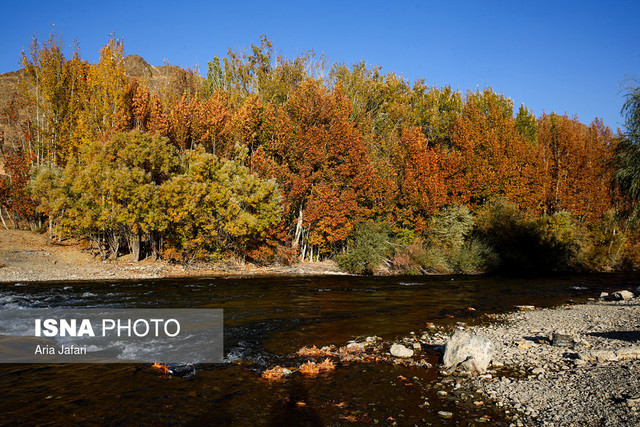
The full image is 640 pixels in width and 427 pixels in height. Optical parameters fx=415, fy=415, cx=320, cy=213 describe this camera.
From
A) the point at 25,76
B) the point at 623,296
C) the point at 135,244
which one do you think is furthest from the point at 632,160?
the point at 25,76

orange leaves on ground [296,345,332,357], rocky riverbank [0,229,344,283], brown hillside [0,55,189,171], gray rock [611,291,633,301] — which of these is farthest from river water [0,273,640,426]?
brown hillside [0,55,189,171]

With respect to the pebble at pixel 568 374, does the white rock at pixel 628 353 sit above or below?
above

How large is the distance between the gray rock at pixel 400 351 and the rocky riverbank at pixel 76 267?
897 inches

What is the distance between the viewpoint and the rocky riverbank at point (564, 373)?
8023 mm

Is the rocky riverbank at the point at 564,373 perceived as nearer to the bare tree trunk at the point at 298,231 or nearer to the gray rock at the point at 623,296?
the gray rock at the point at 623,296

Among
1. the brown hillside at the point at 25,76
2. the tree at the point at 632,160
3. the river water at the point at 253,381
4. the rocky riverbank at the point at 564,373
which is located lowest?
the river water at the point at 253,381

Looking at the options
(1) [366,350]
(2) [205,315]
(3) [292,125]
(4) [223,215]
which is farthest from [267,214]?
(1) [366,350]

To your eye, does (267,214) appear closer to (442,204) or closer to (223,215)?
(223,215)

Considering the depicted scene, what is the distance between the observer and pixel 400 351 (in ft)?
41.0

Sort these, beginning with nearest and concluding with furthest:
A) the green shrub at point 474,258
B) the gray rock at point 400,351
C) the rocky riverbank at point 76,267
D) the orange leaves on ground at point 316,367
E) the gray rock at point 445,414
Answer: the gray rock at point 445,414, the orange leaves on ground at point 316,367, the gray rock at point 400,351, the rocky riverbank at point 76,267, the green shrub at point 474,258

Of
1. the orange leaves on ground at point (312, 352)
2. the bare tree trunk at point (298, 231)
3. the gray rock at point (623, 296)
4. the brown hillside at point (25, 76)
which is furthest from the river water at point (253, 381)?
the brown hillside at point (25, 76)

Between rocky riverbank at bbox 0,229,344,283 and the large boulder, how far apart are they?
80.7 ft

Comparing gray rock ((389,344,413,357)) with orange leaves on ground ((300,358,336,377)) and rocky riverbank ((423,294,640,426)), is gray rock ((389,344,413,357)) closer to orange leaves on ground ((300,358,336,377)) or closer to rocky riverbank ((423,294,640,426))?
rocky riverbank ((423,294,640,426))

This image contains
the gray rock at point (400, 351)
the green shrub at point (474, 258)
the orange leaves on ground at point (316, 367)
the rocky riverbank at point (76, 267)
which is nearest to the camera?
the orange leaves on ground at point (316, 367)
